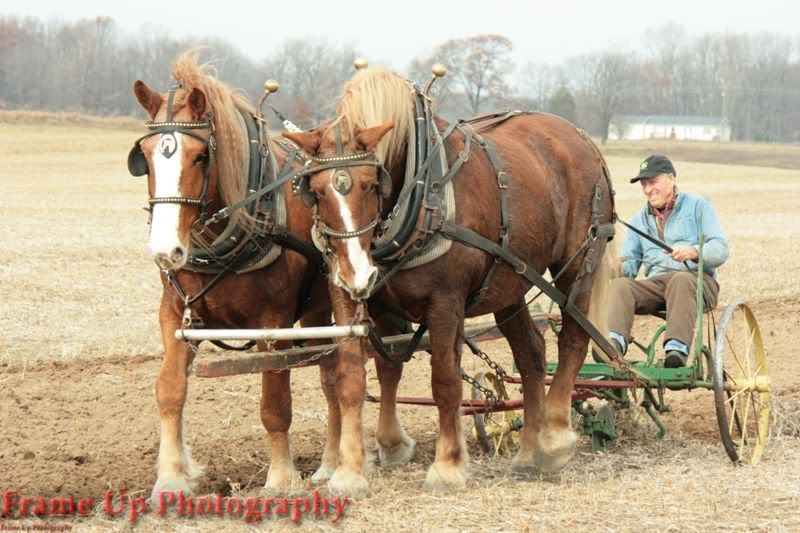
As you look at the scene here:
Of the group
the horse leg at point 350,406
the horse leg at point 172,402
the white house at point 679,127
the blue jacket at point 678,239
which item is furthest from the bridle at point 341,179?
the white house at point 679,127

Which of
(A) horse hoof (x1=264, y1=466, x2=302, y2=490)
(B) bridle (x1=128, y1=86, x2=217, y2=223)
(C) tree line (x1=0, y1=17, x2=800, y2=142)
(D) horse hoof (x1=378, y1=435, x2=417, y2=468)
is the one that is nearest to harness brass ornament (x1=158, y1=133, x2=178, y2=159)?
(B) bridle (x1=128, y1=86, x2=217, y2=223)

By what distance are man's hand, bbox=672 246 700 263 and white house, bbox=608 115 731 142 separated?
99.6 m

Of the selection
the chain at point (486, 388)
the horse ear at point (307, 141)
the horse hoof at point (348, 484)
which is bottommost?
the horse hoof at point (348, 484)

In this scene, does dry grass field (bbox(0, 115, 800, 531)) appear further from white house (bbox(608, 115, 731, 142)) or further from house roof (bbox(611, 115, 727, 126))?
house roof (bbox(611, 115, 727, 126))

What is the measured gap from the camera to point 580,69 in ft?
345

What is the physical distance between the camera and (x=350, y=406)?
210 inches

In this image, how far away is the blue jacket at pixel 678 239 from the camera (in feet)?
23.0

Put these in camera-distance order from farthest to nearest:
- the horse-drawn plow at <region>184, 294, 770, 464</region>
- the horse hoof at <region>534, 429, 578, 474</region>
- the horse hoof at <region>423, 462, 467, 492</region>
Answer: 1. the horse hoof at <region>534, 429, 578, 474</region>
2. the horse-drawn plow at <region>184, 294, 770, 464</region>
3. the horse hoof at <region>423, 462, 467, 492</region>

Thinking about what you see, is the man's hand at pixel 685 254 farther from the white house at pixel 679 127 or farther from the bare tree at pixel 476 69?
the white house at pixel 679 127

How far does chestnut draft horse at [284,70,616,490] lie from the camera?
4988 mm

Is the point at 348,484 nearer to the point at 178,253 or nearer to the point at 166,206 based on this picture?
the point at 178,253

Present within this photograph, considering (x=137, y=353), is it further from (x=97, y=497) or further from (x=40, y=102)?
(x=40, y=102)

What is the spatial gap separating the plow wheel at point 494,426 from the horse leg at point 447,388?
1128 mm

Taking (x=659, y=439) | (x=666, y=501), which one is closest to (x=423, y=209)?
(x=666, y=501)
